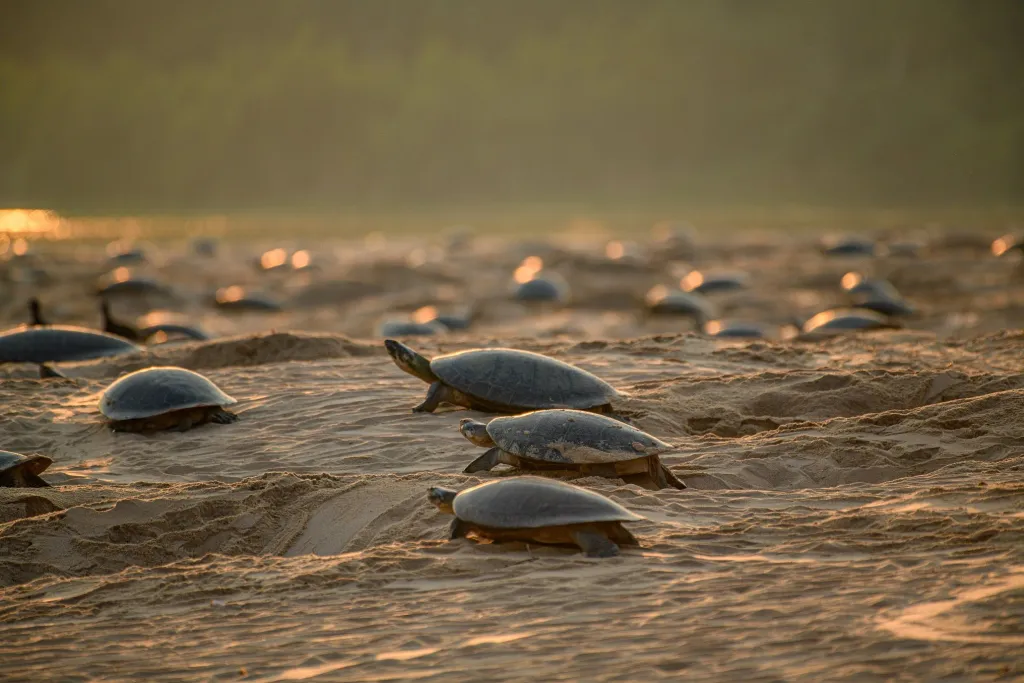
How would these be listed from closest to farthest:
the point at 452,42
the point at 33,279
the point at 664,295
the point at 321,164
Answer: the point at 664,295, the point at 33,279, the point at 321,164, the point at 452,42

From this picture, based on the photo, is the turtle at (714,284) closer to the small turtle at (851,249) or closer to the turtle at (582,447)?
the small turtle at (851,249)

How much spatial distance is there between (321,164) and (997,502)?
6567cm

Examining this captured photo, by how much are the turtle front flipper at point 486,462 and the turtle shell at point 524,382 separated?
107 centimetres

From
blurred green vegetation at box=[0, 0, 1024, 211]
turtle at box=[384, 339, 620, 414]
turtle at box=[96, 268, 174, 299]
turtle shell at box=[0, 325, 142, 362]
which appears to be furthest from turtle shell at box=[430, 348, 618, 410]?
blurred green vegetation at box=[0, 0, 1024, 211]

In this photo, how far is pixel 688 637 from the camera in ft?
12.4

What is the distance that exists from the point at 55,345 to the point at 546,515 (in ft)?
24.6

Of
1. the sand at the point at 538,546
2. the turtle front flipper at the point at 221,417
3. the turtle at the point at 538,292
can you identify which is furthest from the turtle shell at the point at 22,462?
the turtle at the point at 538,292

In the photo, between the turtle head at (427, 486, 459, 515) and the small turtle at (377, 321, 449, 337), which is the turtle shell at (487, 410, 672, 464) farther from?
the small turtle at (377, 321, 449, 337)

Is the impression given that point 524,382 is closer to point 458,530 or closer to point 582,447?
point 582,447

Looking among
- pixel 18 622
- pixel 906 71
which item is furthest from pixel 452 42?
pixel 18 622

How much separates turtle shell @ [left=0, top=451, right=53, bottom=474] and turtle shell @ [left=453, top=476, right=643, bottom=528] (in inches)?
110

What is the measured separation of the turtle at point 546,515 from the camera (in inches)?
178

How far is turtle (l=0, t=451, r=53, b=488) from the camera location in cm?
605

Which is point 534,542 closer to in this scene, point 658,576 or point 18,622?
point 658,576
